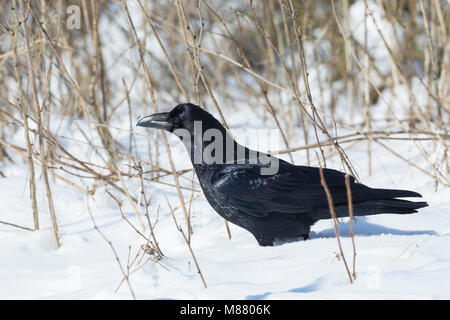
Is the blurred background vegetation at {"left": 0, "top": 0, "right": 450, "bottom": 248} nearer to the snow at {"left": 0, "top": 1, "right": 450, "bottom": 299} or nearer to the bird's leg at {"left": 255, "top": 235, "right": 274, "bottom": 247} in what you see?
the snow at {"left": 0, "top": 1, "right": 450, "bottom": 299}

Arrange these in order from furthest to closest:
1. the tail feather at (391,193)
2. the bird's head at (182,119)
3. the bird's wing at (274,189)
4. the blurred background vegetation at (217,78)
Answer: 1. the blurred background vegetation at (217,78)
2. the bird's head at (182,119)
3. the bird's wing at (274,189)
4. the tail feather at (391,193)

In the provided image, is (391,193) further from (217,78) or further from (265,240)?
(217,78)

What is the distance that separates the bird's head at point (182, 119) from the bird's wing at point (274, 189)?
309 mm

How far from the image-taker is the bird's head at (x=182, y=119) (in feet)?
11.0

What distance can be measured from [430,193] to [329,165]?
2.55 feet

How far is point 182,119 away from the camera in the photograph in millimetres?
3387

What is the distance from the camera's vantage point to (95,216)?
3928 mm

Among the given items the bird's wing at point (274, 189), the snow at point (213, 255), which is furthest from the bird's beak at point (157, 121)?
the snow at point (213, 255)

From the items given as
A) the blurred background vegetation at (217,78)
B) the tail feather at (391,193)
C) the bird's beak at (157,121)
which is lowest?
the tail feather at (391,193)

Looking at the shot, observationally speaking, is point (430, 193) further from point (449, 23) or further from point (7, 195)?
point (7, 195)

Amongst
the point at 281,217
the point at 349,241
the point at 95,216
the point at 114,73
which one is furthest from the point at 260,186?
the point at 114,73

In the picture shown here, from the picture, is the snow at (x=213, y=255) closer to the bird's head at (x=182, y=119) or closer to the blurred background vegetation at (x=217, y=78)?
the blurred background vegetation at (x=217, y=78)

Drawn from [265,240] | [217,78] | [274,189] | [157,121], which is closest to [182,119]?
[157,121]

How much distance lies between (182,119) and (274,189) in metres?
0.68
